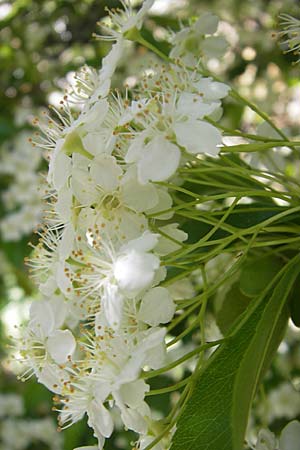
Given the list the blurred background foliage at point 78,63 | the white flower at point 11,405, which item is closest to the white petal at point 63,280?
the blurred background foliage at point 78,63

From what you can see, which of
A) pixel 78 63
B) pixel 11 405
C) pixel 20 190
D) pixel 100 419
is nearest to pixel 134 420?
pixel 100 419

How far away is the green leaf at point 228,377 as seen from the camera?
2.07 ft

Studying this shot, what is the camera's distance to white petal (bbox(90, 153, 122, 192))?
0.69 metres

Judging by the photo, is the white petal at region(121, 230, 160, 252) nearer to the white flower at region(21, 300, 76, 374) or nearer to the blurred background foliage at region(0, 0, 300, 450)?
the white flower at region(21, 300, 76, 374)

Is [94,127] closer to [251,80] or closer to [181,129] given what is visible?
[181,129]

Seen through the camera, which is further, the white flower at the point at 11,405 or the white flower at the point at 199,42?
the white flower at the point at 11,405

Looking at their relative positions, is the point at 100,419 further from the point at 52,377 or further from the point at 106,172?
the point at 106,172

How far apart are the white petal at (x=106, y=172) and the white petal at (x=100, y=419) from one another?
20cm

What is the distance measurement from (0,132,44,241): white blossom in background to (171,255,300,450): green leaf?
A: 1368 mm

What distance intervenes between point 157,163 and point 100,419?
23 cm

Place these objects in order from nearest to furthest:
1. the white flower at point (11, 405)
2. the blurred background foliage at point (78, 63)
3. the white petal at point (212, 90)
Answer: the white petal at point (212, 90), the blurred background foliage at point (78, 63), the white flower at point (11, 405)

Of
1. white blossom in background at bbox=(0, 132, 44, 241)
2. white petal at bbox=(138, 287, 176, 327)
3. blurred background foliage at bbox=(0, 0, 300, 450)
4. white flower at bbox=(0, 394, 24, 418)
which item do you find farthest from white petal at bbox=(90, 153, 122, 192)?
white flower at bbox=(0, 394, 24, 418)

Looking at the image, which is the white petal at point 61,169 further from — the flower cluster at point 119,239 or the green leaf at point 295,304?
the green leaf at point 295,304

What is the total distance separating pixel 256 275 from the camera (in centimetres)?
79
